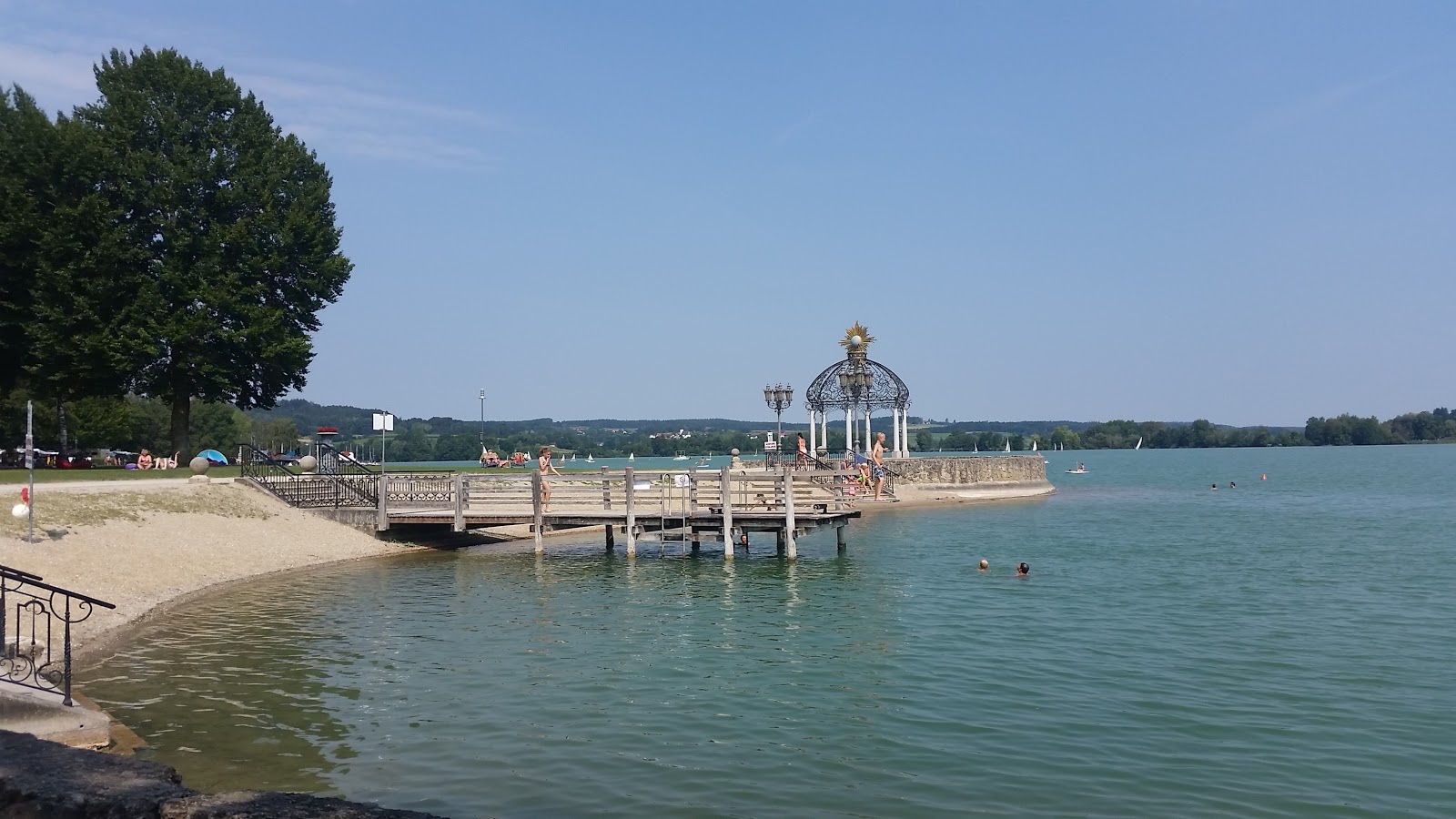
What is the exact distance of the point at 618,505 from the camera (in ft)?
107

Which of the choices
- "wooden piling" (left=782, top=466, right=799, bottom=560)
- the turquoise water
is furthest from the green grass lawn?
"wooden piling" (left=782, top=466, right=799, bottom=560)

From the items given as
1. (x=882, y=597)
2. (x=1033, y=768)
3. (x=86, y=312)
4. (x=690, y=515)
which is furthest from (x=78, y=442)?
(x=1033, y=768)

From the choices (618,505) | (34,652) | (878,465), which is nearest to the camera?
(34,652)

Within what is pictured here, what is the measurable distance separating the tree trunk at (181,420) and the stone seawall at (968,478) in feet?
119

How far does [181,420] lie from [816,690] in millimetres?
36728

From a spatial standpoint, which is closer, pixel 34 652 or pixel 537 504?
pixel 34 652

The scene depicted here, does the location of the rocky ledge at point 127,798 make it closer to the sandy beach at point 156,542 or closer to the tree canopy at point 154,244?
the sandy beach at point 156,542

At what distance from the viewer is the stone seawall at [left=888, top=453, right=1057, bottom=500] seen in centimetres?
6119

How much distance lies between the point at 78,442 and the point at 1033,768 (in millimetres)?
74891

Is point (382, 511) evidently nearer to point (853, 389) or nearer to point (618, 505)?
point (618, 505)

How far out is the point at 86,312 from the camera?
126ft

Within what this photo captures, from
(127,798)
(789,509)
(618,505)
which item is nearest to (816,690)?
(127,798)

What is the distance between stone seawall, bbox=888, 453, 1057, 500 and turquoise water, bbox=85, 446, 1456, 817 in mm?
31536

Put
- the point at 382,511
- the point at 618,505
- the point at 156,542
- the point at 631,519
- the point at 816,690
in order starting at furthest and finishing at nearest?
the point at 382,511 → the point at 618,505 → the point at 631,519 → the point at 156,542 → the point at 816,690
